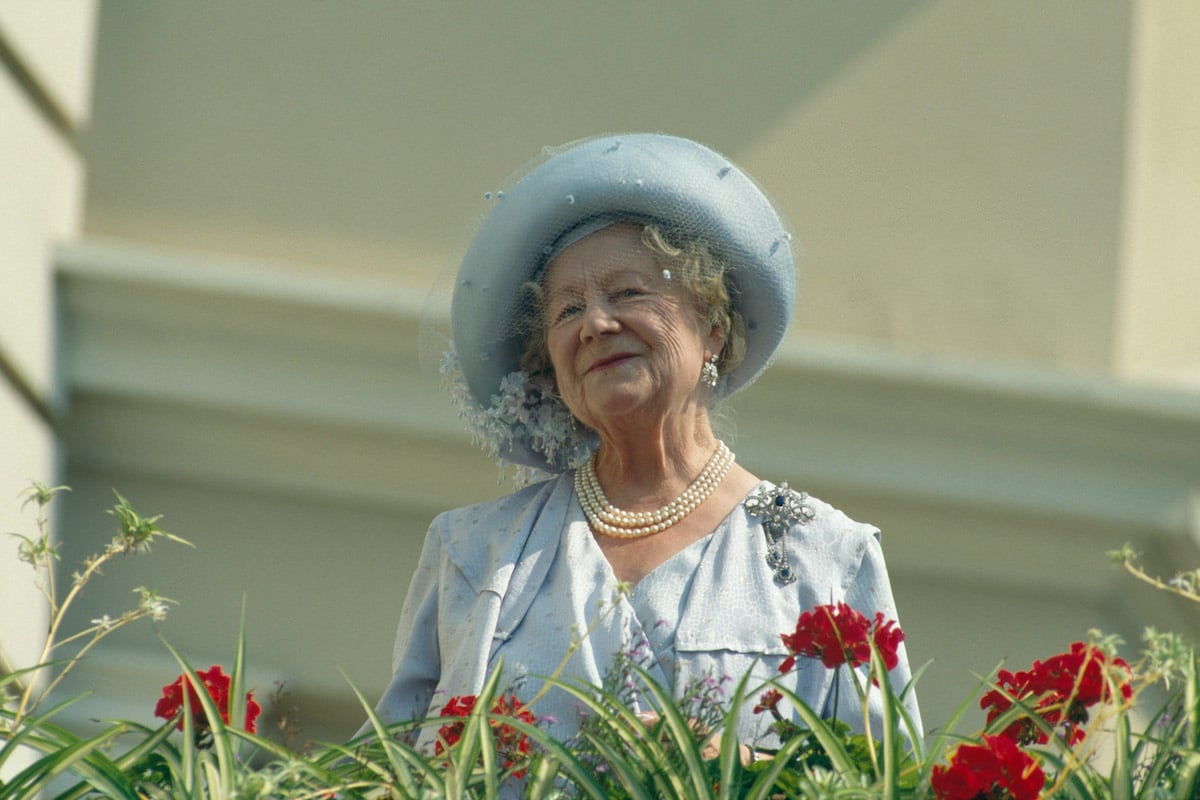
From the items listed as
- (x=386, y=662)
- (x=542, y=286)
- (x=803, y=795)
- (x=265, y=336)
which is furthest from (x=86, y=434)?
(x=803, y=795)

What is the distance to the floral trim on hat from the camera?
4000mm

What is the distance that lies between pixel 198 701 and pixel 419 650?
2.54 feet

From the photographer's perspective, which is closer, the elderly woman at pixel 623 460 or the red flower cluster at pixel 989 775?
the red flower cluster at pixel 989 775

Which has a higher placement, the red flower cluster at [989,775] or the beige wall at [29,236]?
the beige wall at [29,236]

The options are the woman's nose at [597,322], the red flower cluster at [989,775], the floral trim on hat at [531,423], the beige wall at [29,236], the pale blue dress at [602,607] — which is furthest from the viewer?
the beige wall at [29,236]

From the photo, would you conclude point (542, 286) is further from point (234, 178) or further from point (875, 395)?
point (234, 178)

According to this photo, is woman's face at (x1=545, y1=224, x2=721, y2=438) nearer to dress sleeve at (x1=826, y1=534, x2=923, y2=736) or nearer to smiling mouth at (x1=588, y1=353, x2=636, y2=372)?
smiling mouth at (x1=588, y1=353, x2=636, y2=372)

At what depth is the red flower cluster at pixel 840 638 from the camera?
10.1ft

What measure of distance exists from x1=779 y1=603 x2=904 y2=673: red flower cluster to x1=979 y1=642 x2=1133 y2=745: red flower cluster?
0.17m

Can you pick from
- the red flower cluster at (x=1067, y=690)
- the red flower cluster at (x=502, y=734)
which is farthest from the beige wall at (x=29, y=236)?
the red flower cluster at (x=1067, y=690)

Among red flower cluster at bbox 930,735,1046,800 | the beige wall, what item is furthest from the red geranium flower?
the beige wall

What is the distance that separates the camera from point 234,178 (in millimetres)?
7355

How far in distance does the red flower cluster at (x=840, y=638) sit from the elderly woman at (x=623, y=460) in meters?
0.44

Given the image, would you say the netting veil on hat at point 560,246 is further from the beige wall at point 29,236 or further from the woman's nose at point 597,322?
the beige wall at point 29,236
